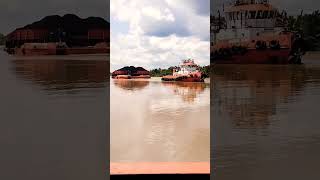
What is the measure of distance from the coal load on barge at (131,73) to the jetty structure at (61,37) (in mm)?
756

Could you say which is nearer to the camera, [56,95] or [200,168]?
[56,95]

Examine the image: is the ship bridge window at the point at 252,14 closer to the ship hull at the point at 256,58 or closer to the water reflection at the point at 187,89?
the ship hull at the point at 256,58

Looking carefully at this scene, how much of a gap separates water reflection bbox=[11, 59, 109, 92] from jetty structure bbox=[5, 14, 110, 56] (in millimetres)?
90

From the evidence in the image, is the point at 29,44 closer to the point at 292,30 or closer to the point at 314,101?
the point at 292,30

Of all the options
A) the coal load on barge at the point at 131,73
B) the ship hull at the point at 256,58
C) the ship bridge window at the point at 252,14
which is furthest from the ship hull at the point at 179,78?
the ship bridge window at the point at 252,14

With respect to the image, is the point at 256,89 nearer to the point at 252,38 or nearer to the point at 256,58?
the point at 256,58

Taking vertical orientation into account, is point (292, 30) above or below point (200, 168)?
above

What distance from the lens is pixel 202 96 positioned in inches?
146

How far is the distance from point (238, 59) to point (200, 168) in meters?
1.21

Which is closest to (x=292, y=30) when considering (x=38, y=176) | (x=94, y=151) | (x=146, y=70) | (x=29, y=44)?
(x=146, y=70)

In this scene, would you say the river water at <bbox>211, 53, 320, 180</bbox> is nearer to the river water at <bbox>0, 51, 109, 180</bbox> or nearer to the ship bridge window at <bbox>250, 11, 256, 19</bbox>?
the ship bridge window at <bbox>250, 11, 256, 19</bbox>

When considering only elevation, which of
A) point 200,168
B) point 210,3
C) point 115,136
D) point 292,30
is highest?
point 210,3

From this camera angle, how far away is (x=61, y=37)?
3.05 meters

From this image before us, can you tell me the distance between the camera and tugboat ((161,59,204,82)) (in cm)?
375
